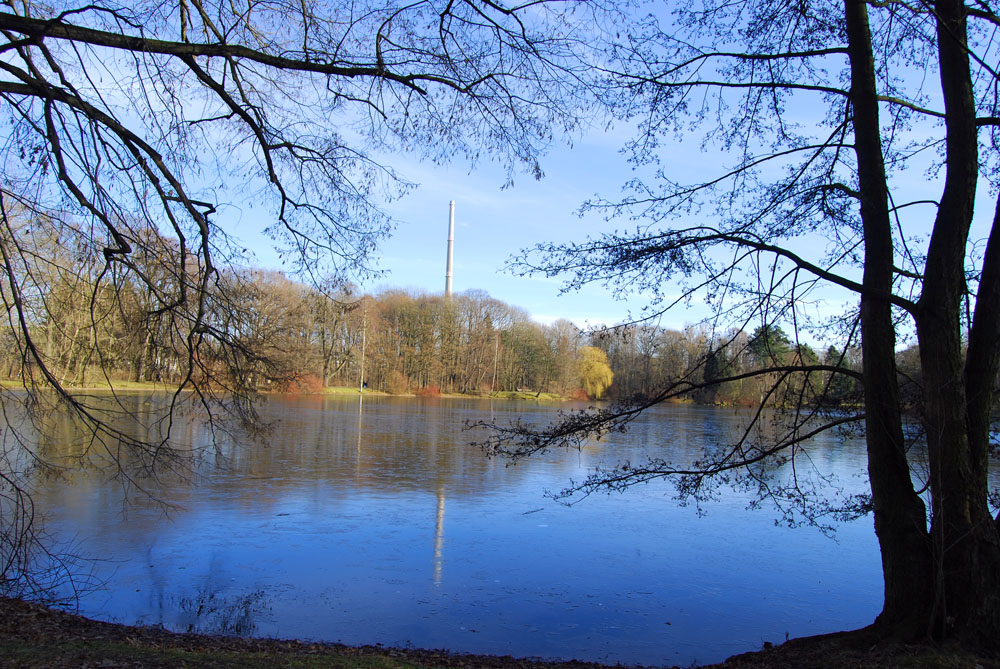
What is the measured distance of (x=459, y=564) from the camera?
9148mm

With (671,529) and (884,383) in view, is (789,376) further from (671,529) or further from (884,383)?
(671,529)

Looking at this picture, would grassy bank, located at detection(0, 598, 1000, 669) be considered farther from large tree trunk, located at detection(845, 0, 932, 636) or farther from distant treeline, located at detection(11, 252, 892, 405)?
distant treeline, located at detection(11, 252, 892, 405)

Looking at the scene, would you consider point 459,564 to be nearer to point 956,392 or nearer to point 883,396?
point 883,396

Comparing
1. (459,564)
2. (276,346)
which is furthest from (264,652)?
(459,564)

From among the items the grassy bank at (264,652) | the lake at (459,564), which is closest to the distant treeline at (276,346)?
the lake at (459,564)

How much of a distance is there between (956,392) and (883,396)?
0.56 m

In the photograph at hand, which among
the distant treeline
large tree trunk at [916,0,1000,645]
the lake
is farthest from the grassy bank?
the distant treeline

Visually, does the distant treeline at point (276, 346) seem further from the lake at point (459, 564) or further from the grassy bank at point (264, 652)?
the grassy bank at point (264, 652)

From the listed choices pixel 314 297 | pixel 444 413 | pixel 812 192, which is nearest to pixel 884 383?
pixel 812 192

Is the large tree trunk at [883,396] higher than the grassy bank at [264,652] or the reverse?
higher

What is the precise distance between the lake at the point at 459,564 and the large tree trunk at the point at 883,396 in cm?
198

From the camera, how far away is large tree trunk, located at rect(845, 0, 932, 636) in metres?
5.37

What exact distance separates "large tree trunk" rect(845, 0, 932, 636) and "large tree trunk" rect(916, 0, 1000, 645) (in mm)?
266

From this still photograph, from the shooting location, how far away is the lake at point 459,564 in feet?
23.1
